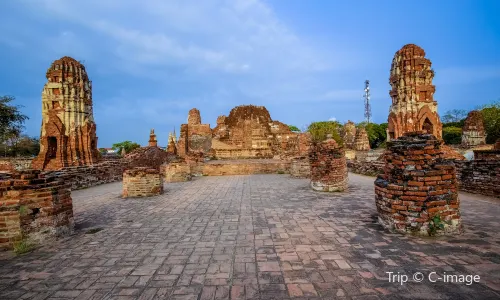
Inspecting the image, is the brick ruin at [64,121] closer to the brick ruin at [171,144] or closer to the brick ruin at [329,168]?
the brick ruin at [171,144]

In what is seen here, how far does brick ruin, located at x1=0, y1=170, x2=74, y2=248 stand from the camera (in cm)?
360

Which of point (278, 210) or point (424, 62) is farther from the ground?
point (424, 62)

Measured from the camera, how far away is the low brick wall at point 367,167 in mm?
11967

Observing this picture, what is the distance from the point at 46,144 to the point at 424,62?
2342cm

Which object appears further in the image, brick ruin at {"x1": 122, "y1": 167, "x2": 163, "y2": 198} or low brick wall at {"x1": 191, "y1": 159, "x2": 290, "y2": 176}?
low brick wall at {"x1": 191, "y1": 159, "x2": 290, "y2": 176}

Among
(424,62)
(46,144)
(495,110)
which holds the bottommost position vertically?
(46,144)

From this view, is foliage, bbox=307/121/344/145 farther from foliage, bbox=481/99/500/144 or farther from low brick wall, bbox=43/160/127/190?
foliage, bbox=481/99/500/144

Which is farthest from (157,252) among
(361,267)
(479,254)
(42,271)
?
(479,254)

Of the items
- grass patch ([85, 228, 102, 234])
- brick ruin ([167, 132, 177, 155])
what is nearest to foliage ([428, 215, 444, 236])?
grass patch ([85, 228, 102, 234])

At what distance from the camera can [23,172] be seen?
3945mm

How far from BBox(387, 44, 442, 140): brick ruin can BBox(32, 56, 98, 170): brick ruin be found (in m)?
20.0

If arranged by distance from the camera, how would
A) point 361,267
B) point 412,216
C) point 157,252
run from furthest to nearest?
point 412,216 < point 157,252 < point 361,267

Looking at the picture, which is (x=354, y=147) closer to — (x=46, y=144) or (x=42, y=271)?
(x=46, y=144)

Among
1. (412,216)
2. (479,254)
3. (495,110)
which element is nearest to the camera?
(479,254)
